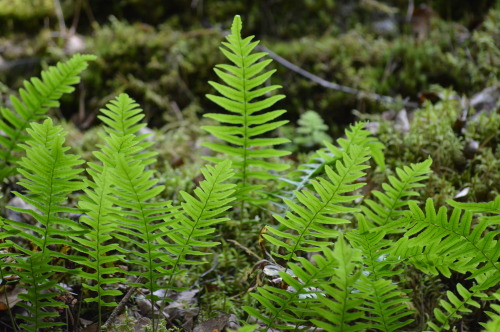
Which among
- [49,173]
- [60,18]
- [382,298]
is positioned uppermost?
[60,18]

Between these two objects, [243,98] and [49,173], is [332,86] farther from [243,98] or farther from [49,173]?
[49,173]

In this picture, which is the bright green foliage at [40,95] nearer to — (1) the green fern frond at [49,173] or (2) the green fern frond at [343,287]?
(1) the green fern frond at [49,173]

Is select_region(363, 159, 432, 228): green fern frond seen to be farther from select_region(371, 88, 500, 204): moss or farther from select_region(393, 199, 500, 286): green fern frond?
select_region(371, 88, 500, 204): moss

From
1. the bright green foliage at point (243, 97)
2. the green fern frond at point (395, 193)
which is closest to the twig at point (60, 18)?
the bright green foliage at point (243, 97)

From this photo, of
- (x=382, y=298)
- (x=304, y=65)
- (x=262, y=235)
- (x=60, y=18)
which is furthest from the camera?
(x=60, y=18)

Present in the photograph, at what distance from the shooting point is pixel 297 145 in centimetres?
318

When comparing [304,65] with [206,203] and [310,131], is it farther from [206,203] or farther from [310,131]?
[206,203]

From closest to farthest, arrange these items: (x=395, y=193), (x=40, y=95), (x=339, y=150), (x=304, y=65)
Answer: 1. (x=395, y=193)
2. (x=339, y=150)
3. (x=40, y=95)
4. (x=304, y=65)

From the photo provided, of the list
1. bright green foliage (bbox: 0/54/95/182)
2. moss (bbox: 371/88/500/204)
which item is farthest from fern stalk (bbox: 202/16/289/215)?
moss (bbox: 371/88/500/204)

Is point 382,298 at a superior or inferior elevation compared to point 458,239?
inferior

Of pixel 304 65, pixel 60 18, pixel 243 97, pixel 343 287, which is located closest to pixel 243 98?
pixel 243 97

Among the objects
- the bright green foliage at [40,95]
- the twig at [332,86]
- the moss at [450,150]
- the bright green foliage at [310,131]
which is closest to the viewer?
the bright green foliage at [40,95]

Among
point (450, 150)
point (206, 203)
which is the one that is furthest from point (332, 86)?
point (206, 203)

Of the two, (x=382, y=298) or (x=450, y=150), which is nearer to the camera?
(x=382, y=298)
